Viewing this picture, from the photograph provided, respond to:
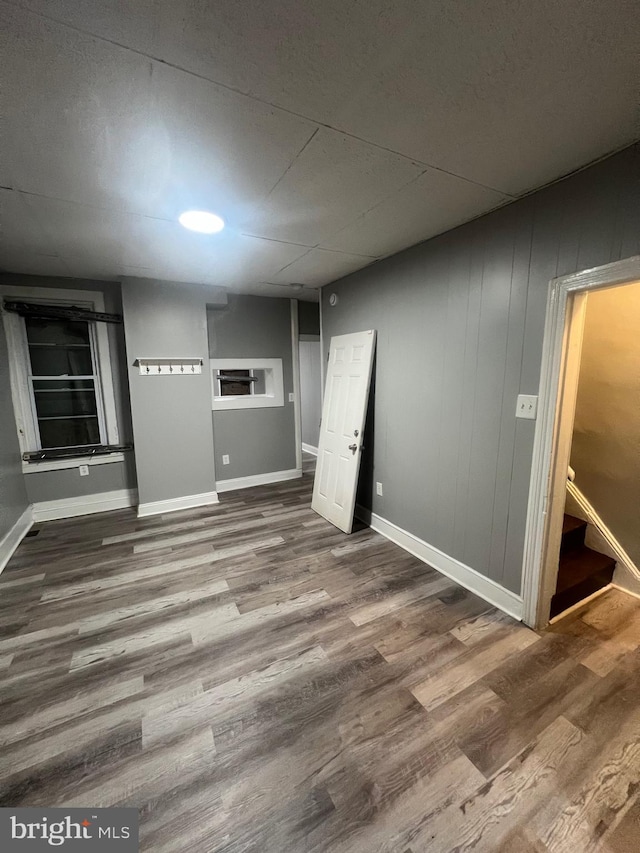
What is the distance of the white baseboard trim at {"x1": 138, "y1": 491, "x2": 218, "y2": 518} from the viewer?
3.58 m

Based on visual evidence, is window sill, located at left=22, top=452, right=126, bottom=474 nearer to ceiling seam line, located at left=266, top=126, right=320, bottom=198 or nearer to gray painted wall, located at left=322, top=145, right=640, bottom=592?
gray painted wall, located at left=322, top=145, right=640, bottom=592

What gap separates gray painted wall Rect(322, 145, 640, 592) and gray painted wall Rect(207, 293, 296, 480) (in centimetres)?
157

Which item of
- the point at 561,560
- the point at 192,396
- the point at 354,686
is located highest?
the point at 192,396

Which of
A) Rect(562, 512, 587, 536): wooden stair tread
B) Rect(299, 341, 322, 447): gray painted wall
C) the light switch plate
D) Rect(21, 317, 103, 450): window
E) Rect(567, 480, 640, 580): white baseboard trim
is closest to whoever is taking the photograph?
the light switch plate

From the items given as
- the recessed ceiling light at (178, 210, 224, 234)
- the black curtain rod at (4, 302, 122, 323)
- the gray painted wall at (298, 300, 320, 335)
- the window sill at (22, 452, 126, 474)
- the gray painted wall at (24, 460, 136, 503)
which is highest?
the recessed ceiling light at (178, 210, 224, 234)

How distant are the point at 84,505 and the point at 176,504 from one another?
957mm

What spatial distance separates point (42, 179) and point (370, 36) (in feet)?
5.26

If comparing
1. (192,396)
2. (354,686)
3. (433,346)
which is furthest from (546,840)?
(192,396)

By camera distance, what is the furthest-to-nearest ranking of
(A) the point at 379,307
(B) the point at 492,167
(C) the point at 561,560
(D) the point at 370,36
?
(A) the point at 379,307 < (C) the point at 561,560 < (B) the point at 492,167 < (D) the point at 370,36

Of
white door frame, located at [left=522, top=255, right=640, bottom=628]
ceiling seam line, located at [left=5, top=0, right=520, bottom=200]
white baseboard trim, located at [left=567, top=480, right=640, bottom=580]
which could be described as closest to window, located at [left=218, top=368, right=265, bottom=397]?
ceiling seam line, located at [left=5, top=0, right=520, bottom=200]

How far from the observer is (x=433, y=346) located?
2479mm

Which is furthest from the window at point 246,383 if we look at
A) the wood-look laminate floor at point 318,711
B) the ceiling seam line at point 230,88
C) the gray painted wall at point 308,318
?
the ceiling seam line at point 230,88

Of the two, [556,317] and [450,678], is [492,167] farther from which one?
[450,678]

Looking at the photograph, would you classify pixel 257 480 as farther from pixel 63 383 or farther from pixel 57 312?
pixel 57 312
